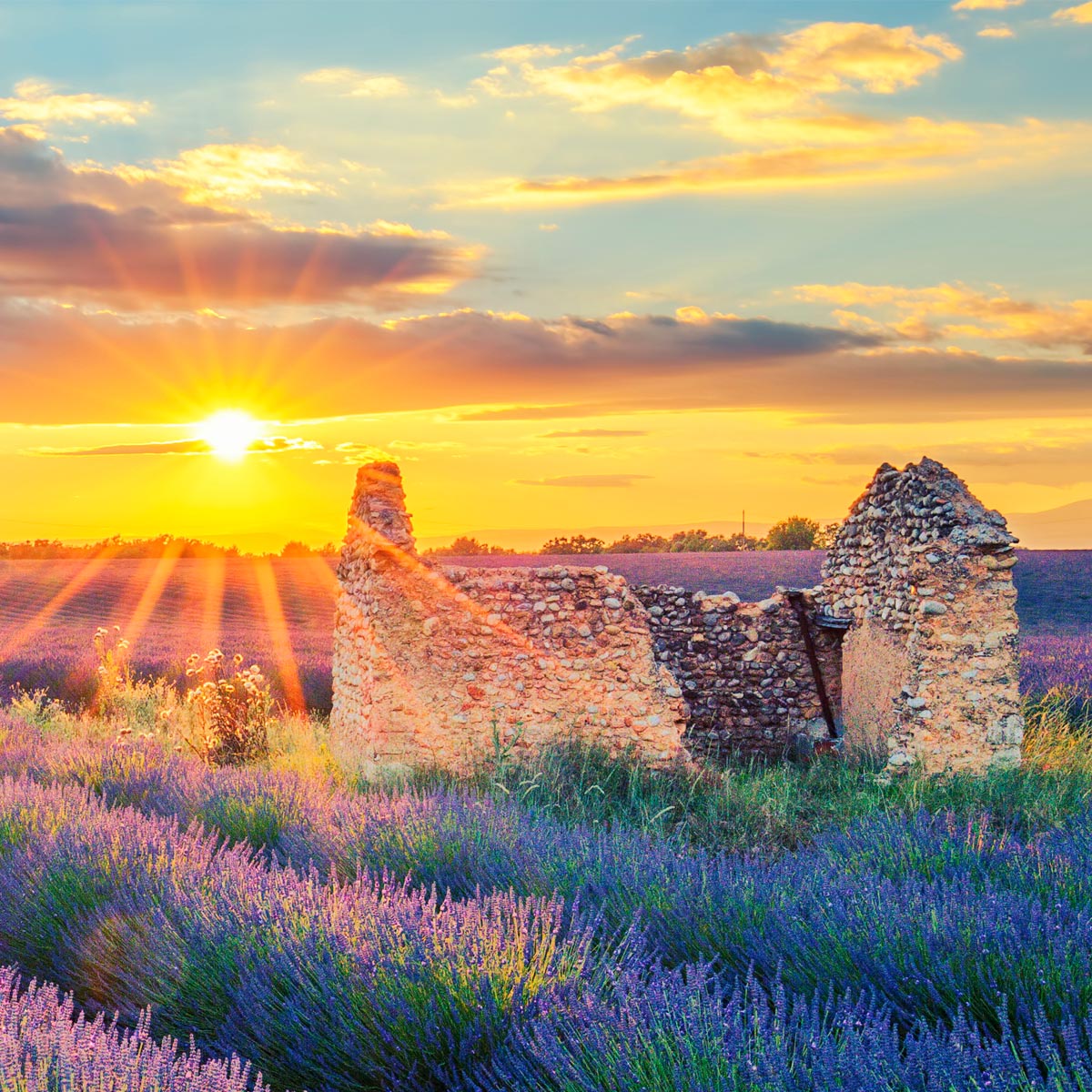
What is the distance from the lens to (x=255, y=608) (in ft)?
91.6

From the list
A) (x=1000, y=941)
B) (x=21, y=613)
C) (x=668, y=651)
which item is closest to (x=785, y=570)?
(x=668, y=651)

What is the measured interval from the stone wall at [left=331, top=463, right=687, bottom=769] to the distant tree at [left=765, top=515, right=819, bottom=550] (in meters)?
33.1

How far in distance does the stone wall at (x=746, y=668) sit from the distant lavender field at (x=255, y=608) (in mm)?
3384

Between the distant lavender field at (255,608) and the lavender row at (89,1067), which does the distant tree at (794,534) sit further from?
the lavender row at (89,1067)

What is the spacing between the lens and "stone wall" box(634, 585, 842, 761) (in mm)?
11375

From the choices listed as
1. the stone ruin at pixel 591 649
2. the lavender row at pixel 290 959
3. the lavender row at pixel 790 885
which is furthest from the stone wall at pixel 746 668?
the lavender row at pixel 290 959

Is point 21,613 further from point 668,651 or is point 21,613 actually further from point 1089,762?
point 1089,762

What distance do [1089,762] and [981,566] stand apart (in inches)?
80.0

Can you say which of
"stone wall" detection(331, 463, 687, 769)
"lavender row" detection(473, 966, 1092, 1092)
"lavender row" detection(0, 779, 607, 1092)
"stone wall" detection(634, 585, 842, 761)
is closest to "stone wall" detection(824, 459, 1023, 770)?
"stone wall" detection(634, 585, 842, 761)

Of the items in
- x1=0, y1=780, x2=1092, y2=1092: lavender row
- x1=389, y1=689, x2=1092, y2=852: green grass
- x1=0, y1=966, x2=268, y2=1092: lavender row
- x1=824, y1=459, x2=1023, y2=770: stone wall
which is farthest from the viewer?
x1=824, y1=459, x2=1023, y2=770: stone wall

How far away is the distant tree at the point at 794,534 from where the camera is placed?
41594 mm

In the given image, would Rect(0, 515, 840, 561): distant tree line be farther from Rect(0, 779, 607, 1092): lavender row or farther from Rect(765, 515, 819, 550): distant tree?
Rect(0, 779, 607, 1092): lavender row

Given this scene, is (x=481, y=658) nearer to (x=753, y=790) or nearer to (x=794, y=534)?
(x=753, y=790)

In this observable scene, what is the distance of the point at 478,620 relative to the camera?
912 cm
